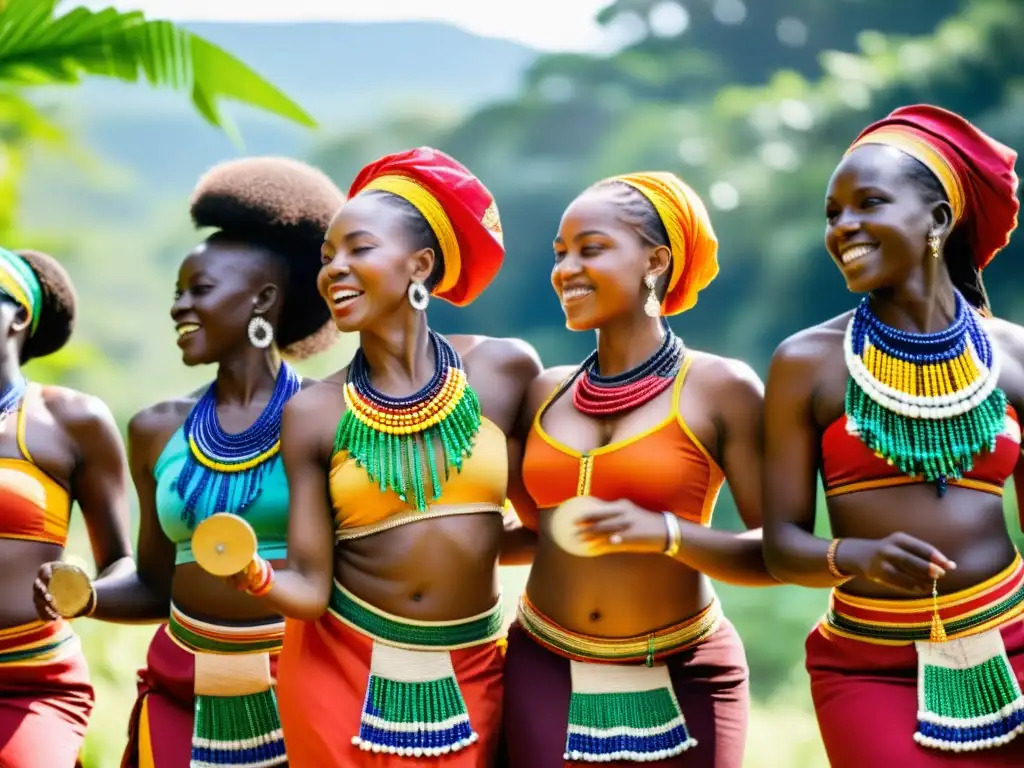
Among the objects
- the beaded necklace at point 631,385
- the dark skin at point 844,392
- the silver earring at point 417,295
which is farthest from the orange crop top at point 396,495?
the dark skin at point 844,392

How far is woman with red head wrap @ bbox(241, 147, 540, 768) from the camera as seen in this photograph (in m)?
3.49

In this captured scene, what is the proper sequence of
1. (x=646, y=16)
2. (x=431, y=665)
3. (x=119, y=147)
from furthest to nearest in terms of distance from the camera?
(x=646, y=16) < (x=119, y=147) < (x=431, y=665)

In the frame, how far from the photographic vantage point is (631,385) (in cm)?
355

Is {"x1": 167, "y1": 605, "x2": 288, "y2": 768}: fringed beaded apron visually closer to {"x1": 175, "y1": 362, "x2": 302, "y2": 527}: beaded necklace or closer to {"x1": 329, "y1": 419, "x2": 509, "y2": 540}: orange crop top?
{"x1": 175, "y1": 362, "x2": 302, "y2": 527}: beaded necklace

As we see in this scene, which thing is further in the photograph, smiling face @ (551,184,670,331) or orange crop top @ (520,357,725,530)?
smiling face @ (551,184,670,331)

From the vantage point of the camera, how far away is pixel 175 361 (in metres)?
10.9

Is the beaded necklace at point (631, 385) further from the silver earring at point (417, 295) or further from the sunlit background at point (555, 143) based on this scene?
the sunlit background at point (555, 143)

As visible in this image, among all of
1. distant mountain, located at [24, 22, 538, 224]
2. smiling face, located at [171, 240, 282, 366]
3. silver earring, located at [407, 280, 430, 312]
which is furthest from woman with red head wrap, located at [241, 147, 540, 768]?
distant mountain, located at [24, 22, 538, 224]

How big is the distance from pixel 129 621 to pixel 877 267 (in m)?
2.52

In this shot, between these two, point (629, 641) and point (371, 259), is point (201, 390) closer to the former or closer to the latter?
point (371, 259)

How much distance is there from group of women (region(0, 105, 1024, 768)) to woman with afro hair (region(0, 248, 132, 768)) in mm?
53

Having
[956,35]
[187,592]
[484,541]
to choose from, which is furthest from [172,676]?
[956,35]

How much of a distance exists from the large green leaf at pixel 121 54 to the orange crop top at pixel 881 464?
279cm

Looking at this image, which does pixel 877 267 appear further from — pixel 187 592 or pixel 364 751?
pixel 187 592
